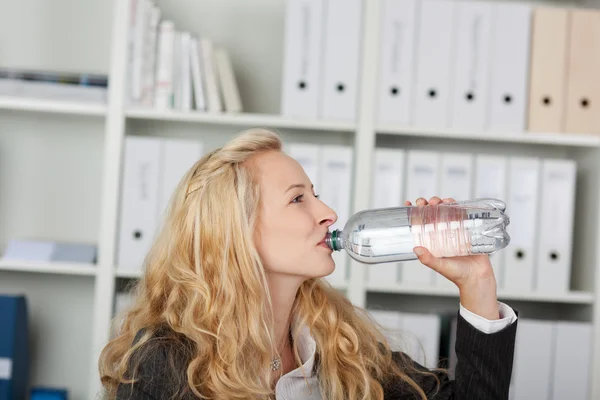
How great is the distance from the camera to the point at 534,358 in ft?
7.79

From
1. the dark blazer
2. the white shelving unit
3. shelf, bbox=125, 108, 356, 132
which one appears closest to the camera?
the dark blazer

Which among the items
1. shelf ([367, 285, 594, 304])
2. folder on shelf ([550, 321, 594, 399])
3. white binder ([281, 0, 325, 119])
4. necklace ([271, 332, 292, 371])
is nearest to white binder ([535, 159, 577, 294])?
shelf ([367, 285, 594, 304])

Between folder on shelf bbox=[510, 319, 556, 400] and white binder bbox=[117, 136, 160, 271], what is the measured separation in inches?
45.1

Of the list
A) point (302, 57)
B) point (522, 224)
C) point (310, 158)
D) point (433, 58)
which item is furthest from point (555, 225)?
point (302, 57)

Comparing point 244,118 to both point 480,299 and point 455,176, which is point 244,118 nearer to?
point 455,176

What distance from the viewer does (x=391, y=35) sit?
7.71ft

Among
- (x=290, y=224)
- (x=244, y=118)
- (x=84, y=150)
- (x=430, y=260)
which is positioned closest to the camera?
(x=430, y=260)

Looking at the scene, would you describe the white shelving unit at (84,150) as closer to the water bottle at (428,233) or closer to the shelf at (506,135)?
the shelf at (506,135)

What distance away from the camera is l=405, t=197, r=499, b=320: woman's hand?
1392 mm

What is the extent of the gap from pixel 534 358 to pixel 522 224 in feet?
1.31

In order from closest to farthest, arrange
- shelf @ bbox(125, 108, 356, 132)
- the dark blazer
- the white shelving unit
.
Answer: the dark blazer < shelf @ bbox(125, 108, 356, 132) < the white shelving unit

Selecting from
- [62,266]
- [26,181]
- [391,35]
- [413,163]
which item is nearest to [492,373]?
[413,163]

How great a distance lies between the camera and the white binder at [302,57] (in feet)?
7.66

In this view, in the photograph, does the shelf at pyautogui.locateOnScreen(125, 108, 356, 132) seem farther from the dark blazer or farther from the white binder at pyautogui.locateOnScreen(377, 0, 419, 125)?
the dark blazer
